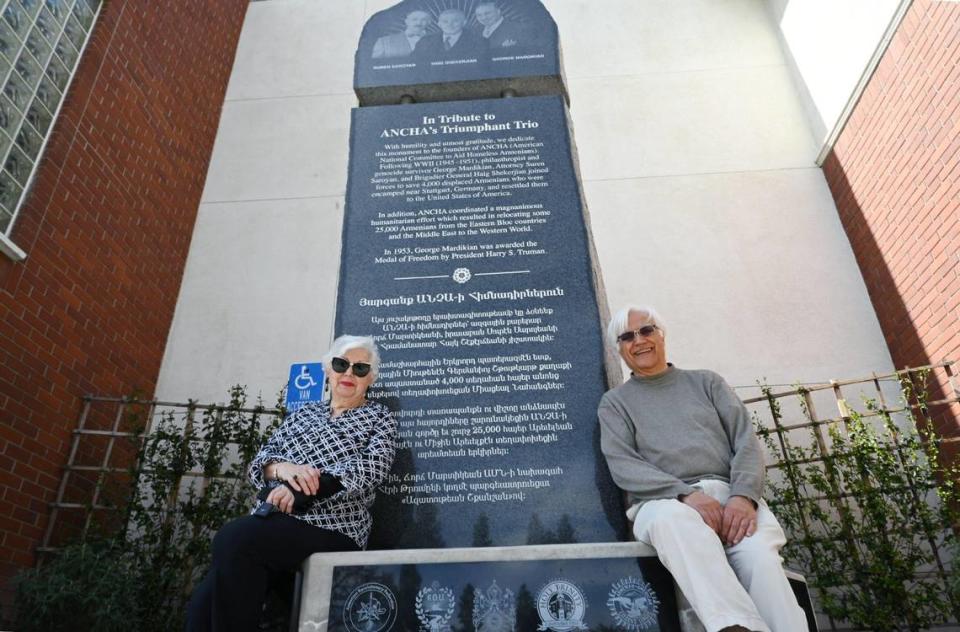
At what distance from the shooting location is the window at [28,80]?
15.5ft

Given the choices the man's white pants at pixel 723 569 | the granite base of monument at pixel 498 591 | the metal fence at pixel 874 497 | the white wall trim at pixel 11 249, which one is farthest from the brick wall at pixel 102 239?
the metal fence at pixel 874 497

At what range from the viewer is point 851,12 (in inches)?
259

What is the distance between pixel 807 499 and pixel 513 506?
3055 mm

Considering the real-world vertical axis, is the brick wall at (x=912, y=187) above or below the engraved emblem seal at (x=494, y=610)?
above

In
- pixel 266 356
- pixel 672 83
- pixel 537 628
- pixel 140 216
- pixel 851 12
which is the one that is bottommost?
pixel 537 628

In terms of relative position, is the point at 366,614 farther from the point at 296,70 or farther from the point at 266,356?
the point at 296,70

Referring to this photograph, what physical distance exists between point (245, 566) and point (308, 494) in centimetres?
28

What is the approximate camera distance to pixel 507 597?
6.58 feet

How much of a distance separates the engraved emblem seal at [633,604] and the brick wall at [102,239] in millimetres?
4099

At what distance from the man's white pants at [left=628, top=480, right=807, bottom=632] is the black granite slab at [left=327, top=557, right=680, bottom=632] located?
118 mm

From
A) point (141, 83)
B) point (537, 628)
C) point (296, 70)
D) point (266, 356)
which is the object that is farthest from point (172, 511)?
point (296, 70)

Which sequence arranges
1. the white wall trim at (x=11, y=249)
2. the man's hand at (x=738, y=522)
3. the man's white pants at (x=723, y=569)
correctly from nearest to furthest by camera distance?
1. the man's white pants at (x=723, y=569)
2. the man's hand at (x=738, y=522)
3. the white wall trim at (x=11, y=249)

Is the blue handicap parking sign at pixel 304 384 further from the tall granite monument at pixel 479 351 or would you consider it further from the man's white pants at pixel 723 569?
the man's white pants at pixel 723 569

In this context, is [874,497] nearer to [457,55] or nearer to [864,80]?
[457,55]
